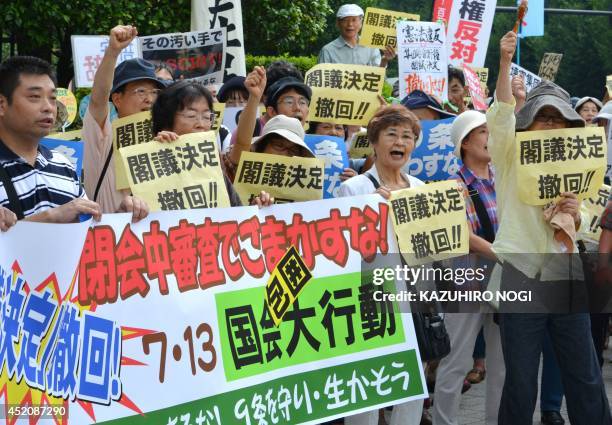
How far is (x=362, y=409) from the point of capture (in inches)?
196

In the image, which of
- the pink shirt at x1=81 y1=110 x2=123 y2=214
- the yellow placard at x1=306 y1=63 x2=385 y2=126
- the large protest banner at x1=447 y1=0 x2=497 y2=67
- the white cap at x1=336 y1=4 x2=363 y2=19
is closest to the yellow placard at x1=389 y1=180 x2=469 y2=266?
the pink shirt at x1=81 y1=110 x2=123 y2=214

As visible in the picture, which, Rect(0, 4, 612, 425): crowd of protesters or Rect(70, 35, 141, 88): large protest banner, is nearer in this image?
Rect(0, 4, 612, 425): crowd of protesters

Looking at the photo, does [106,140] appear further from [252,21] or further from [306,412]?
[252,21]

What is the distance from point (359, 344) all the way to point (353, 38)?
5.62 meters

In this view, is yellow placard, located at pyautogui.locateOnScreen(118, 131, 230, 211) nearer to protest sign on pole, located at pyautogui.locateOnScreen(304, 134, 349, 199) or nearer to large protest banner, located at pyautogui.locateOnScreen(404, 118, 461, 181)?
protest sign on pole, located at pyautogui.locateOnScreen(304, 134, 349, 199)

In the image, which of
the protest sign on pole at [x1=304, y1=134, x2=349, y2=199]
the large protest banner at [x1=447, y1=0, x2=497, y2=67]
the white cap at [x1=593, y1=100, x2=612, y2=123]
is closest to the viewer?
the protest sign on pole at [x1=304, y1=134, x2=349, y2=199]

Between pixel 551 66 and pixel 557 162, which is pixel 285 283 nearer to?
pixel 557 162

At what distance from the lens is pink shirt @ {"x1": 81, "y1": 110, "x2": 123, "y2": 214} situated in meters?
4.92

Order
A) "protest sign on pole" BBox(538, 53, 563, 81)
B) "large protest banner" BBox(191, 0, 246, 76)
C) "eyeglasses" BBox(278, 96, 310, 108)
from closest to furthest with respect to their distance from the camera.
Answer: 1. "eyeglasses" BBox(278, 96, 310, 108)
2. "large protest banner" BBox(191, 0, 246, 76)
3. "protest sign on pole" BBox(538, 53, 563, 81)

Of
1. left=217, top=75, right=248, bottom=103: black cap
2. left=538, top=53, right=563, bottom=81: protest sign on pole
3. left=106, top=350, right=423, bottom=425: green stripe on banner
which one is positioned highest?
left=538, top=53, right=563, bottom=81: protest sign on pole

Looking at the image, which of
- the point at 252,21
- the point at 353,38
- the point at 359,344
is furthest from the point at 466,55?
the point at 252,21

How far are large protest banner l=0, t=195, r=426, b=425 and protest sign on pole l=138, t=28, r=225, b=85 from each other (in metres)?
3.26

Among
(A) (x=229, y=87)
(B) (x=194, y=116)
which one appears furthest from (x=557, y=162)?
(A) (x=229, y=87)

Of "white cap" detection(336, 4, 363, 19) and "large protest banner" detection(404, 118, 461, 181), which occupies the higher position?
"white cap" detection(336, 4, 363, 19)
